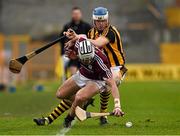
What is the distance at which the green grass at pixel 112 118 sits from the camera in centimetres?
1191

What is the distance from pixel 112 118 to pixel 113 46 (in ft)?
6.31

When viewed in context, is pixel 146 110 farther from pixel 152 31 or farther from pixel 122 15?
pixel 122 15

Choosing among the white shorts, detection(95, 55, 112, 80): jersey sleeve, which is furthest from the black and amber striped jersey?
the white shorts

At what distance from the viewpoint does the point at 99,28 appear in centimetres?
1271

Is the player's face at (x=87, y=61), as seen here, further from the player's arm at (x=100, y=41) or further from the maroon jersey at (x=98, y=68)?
the player's arm at (x=100, y=41)

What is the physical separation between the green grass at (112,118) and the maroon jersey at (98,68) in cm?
90

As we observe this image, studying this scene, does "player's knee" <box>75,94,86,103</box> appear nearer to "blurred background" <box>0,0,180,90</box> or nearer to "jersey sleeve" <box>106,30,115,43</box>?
"jersey sleeve" <box>106,30,115,43</box>

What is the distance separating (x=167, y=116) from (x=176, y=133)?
129 inches

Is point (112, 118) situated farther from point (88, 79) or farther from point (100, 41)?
point (100, 41)

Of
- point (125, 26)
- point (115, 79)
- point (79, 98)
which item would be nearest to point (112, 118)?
point (115, 79)

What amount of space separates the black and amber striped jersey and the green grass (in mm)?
1149

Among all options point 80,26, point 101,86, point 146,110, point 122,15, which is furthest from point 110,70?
point 122,15

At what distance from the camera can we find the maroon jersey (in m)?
12.2

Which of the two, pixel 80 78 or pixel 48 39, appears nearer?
pixel 80 78
